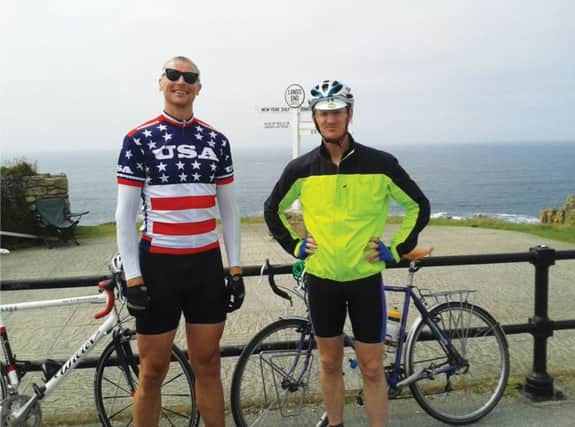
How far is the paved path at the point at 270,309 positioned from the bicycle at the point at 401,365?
0.64 feet

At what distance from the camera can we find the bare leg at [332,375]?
9.14 feet

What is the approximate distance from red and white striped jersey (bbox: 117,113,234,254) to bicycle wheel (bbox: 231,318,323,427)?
2.70 feet

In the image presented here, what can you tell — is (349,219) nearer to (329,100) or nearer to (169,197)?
(329,100)

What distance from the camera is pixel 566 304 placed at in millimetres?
6355

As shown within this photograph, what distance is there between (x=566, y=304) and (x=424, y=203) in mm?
4676

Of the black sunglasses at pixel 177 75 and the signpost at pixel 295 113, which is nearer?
the black sunglasses at pixel 177 75

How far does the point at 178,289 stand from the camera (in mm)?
2545

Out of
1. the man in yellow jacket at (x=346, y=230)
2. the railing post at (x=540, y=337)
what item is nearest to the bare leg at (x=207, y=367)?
the man in yellow jacket at (x=346, y=230)

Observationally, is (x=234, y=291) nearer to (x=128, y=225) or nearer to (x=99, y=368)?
(x=128, y=225)

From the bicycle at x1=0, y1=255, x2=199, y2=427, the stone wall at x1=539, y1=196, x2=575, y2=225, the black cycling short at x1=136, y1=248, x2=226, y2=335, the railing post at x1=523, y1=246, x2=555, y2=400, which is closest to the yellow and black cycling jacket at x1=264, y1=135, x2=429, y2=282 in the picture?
the black cycling short at x1=136, y1=248, x2=226, y2=335

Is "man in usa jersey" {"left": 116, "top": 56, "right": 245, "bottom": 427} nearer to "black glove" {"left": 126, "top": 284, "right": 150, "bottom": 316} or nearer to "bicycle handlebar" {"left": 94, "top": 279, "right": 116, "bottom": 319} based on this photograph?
"black glove" {"left": 126, "top": 284, "right": 150, "bottom": 316}

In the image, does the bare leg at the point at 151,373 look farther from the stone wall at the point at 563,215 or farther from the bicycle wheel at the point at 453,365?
the stone wall at the point at 563,215

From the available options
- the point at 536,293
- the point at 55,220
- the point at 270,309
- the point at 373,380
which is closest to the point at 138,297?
the point at 373,380

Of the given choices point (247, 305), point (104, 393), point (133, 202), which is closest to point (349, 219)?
point (133, 202)
